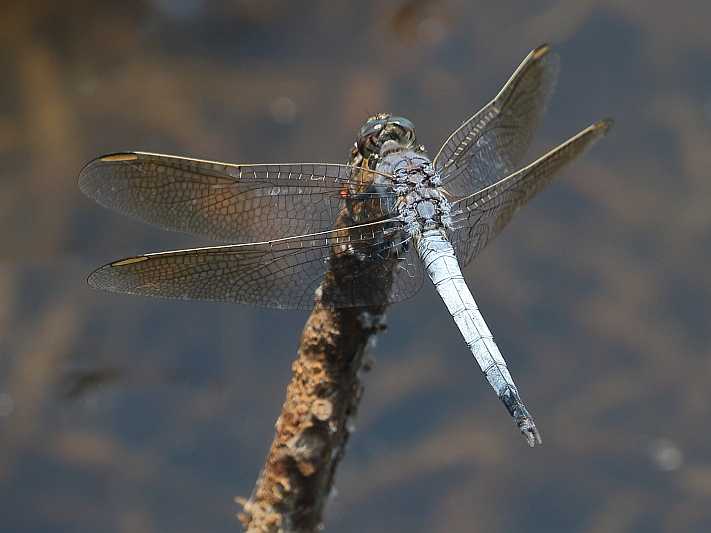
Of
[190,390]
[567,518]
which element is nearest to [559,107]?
[567,518]

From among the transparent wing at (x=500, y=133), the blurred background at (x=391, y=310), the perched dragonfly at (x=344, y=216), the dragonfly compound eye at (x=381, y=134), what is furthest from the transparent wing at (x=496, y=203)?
the blurred background at (x=391, y=310)

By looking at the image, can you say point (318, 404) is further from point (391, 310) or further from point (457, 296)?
point (391, 310)

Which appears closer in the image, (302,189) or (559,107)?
(302,189)

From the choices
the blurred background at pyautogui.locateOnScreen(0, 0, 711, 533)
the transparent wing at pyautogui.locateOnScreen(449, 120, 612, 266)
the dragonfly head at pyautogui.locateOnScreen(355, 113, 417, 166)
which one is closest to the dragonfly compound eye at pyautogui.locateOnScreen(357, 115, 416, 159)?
the dragonfly head at pyautogui.locateOnScreen(355, 113, 417, 166)

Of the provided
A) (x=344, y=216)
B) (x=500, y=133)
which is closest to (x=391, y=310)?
(x=500, y=133)

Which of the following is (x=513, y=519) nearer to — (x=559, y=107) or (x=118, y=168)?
(x=559, y=107)

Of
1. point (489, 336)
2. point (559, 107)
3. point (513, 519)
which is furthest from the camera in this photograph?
point (559, 107)

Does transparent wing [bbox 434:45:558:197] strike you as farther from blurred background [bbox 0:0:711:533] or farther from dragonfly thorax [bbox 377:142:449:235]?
blurred background [bbox 0:0:711:533]
